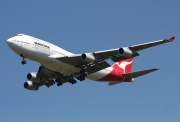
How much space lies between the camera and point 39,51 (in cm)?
4431

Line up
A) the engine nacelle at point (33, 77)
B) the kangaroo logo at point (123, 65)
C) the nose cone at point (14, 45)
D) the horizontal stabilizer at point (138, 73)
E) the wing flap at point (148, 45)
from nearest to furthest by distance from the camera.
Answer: the wing flap at point (148, 45)
the nose cone at point (14, 45)
the horizontal stabilizer at point (138, 73)
the engine nacelle at point (33, 77)
the kangaroo logo at point (123, 65)

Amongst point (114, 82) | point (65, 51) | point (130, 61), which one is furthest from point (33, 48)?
point (130, 61)

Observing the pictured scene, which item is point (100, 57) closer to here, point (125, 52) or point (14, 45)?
point (125, 52)

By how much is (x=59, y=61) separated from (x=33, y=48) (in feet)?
10.5

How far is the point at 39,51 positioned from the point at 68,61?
353cm

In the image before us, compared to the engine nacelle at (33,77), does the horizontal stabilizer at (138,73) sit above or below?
below

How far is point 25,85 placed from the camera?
5259cm

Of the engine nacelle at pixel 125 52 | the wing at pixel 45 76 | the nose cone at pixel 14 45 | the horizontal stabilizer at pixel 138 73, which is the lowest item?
the horizontal stabilizer at pixel 138 73

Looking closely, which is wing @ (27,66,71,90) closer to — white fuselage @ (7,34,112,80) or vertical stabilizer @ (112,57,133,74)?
white fuselage @ (7,34,112,80)

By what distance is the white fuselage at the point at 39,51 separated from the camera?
43906mm

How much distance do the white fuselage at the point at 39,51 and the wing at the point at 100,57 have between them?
0.74 m

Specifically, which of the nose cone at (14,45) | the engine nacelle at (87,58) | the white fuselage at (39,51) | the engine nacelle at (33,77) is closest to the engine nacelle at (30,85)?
the engine nacelle at (33,77)

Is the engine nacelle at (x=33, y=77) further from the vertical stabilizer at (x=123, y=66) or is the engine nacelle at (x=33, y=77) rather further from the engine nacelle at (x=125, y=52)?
the engine nacelle at (x=125, y=52)

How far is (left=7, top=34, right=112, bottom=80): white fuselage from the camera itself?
144ft
